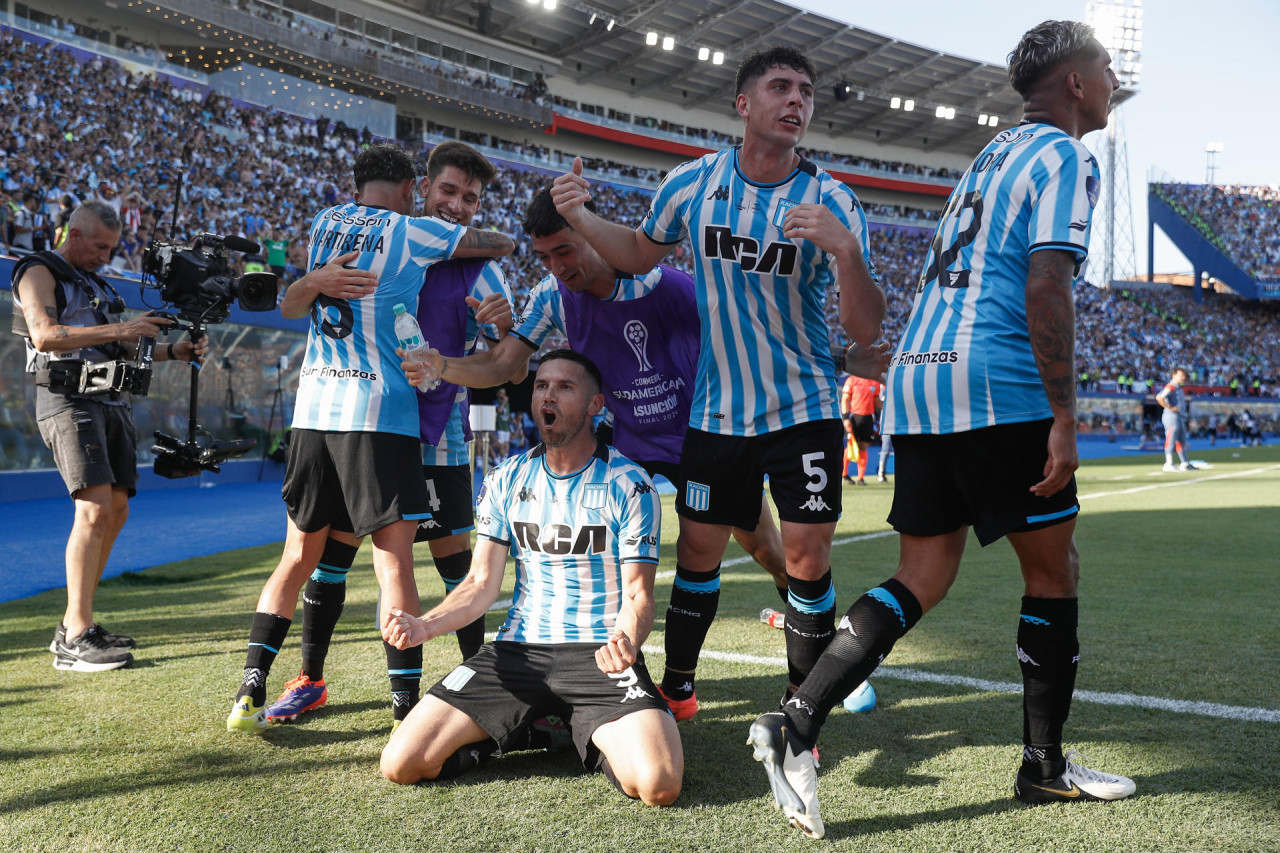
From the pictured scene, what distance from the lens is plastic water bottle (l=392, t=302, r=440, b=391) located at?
10.8 feet

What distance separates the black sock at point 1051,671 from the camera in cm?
271

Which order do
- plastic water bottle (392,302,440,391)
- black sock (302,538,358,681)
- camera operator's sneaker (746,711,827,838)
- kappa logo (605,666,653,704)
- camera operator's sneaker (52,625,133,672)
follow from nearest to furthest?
camera operator's sneaker (746,711,827,838)
kappa logo (605,666,653,704)
plastic water bottle (392,302,440,391)
black sock (302,538,358,681)
camera operator's sneaker (52,625,133,672)

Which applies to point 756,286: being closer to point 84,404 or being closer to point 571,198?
point 571,198

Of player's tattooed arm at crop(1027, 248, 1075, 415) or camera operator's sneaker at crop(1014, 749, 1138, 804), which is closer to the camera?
player's tattooed arm at crop(1027, 248, 1075, 415)

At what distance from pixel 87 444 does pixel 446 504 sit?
1.97 meters

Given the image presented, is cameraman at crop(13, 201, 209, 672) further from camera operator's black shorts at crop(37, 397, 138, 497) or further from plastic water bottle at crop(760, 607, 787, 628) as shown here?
plastic water bottle at crop(760, 607, 787, 628)

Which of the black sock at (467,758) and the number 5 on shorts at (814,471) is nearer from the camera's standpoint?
the black sock at (467,758)

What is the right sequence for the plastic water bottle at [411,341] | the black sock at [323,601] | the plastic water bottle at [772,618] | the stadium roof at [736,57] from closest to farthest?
the plastic water bottle at [411,341], the black sock at [323,601], the plastic water bottle at [772,618], the stadium roof at [736,57]

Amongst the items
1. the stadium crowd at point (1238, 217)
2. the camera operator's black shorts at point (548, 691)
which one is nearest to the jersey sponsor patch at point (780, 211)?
the camera operator's black shorts at point (548, 691)

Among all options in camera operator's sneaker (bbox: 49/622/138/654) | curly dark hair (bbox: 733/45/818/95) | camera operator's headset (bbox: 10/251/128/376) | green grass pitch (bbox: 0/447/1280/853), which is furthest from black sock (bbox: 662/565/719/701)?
camera operator's headset (bbox: 10/251/128/376)

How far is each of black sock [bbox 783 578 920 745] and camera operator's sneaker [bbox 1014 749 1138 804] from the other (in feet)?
1.93

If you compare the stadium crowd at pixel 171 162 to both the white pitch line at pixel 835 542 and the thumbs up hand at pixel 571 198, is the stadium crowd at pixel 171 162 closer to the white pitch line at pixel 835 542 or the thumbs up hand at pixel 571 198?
the white pitch line at pixel 835 542

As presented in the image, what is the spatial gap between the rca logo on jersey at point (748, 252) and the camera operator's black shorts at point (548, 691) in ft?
4.63

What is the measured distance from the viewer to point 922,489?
9.00 feet
